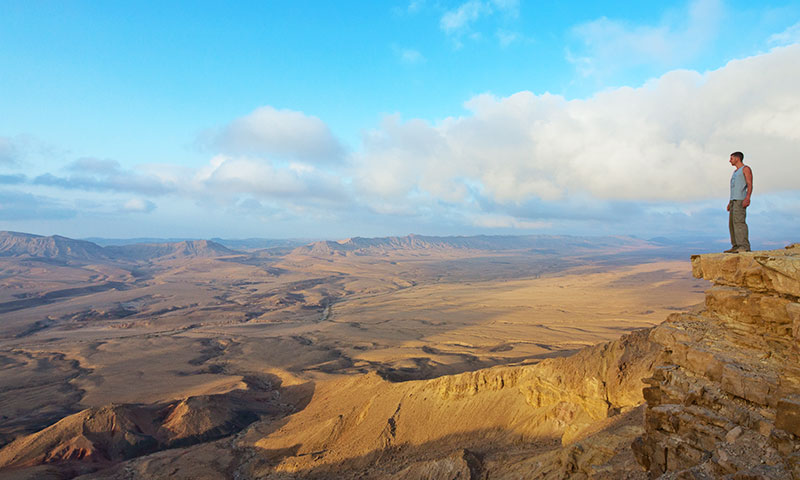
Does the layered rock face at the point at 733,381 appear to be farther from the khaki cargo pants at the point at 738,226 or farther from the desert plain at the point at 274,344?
the desert plain at the point at 274,344

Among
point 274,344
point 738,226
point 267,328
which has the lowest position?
point 267,328

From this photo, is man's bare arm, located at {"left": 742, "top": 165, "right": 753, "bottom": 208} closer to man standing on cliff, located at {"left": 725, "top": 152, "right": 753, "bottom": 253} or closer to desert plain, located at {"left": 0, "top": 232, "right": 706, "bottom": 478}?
man standing on cliff, located at {"left": 725, "top": 152, "right": 753, "bottom": 253}

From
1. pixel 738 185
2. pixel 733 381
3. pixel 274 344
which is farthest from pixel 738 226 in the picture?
pixel 274 344

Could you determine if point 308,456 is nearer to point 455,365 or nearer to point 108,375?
point 455,365

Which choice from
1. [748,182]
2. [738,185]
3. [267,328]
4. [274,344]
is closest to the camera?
[748,182]

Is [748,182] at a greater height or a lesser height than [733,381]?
greater

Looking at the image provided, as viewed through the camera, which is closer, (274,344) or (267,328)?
(274,344)

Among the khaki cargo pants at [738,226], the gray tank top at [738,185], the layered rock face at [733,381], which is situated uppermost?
the gray tank top at [738,185]

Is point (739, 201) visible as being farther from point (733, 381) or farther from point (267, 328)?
point (267, 328)

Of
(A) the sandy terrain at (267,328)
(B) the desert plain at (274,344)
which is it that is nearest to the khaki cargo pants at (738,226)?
(B) the desert plain at (274,344)
